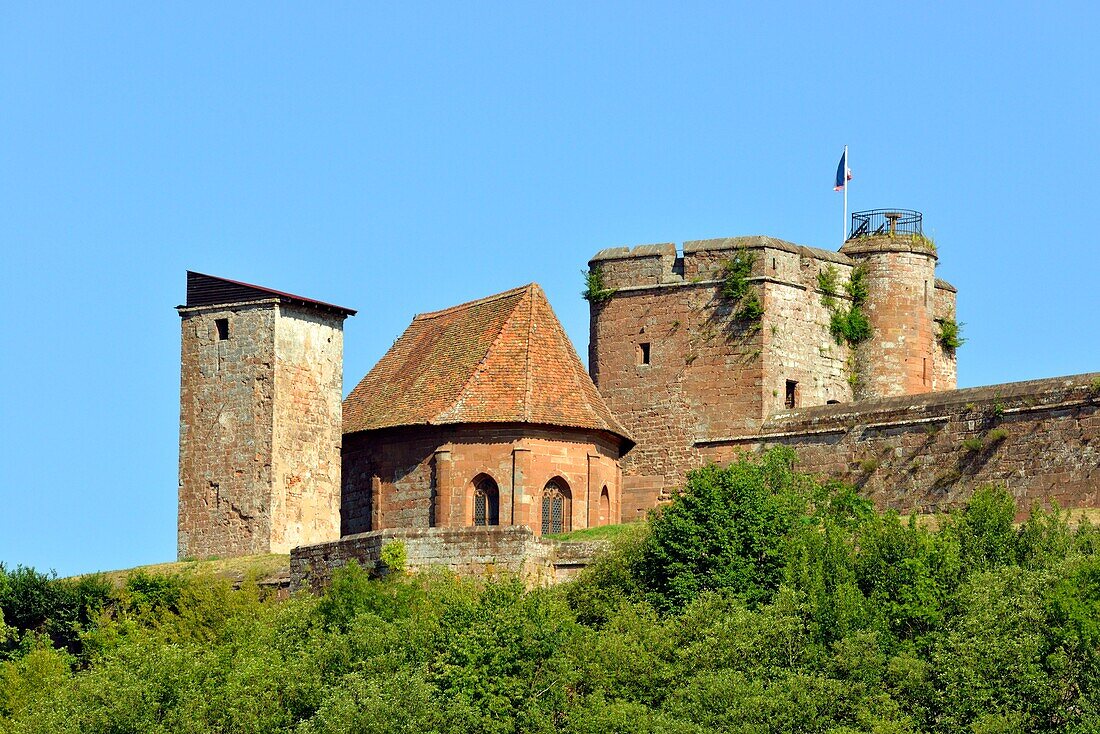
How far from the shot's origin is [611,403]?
7531cm

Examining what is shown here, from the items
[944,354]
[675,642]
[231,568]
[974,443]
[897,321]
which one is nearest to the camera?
[675,642]

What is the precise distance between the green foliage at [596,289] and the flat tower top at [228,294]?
8.81 metres

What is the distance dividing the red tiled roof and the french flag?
1077cm

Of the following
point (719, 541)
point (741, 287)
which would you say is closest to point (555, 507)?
point (741, 287)

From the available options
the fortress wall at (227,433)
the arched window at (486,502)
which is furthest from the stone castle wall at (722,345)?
the fortress wall at (227,433)

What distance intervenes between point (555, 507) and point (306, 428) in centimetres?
648

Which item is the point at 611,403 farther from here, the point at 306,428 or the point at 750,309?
the point at 306,428

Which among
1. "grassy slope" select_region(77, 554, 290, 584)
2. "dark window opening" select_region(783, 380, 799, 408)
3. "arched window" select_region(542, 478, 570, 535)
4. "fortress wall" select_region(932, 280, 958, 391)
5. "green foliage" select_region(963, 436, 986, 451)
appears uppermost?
"fortress wall" select_region(932, 280, 958, 391)

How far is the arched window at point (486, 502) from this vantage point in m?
69.2

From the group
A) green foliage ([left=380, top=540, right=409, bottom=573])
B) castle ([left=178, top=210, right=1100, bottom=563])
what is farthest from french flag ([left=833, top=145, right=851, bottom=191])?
green foliage ([left=380, top=540, right=409, bottom=573])

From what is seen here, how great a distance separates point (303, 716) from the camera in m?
56.9

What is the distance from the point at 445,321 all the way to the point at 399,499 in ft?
23.1

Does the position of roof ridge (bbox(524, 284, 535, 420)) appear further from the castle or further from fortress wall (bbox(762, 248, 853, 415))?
fortress wall (bbox(762, 248, 853, 415))

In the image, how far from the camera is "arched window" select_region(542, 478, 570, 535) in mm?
69562
